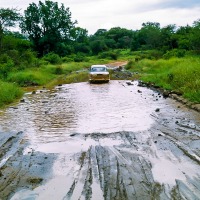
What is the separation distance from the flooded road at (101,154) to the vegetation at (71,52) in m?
4.11

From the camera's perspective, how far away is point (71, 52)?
65688mm

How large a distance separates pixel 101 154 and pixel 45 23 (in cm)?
6077

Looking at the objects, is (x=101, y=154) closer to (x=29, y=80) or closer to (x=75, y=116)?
(x=75, y=116)

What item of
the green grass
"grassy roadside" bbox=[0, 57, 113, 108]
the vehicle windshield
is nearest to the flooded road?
the green grass

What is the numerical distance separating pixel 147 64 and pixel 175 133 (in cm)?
3195

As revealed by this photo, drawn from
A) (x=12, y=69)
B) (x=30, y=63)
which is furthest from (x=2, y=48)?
(x=12, y=69)

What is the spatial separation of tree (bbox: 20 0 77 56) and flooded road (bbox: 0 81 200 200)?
2091 inches

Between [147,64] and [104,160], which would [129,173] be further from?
[147,64]

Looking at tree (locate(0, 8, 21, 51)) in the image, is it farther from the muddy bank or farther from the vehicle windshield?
the muddy bank

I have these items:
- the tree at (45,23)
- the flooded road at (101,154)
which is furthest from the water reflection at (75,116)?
the tree at (45,23)

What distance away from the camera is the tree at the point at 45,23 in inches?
2557

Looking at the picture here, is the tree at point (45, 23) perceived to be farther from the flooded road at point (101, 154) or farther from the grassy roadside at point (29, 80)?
the flooded road at point (101, 154)

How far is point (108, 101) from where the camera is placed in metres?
16.6

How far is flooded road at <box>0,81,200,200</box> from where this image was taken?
217 inches
